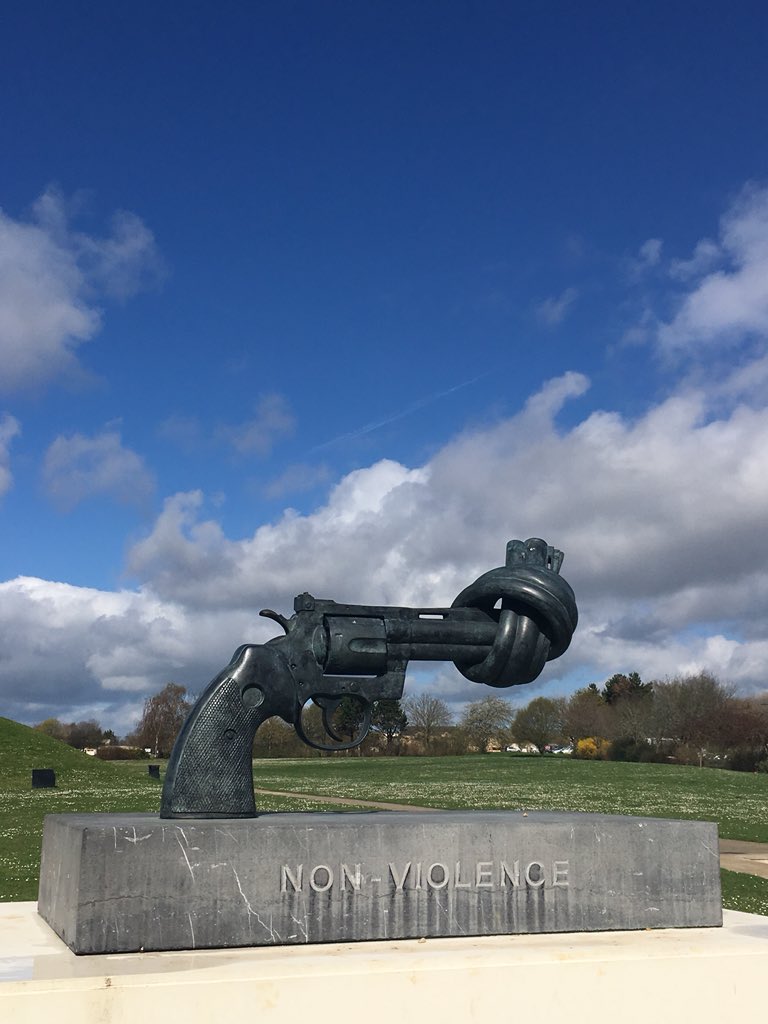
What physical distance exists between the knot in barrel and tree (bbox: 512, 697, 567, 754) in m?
79.8

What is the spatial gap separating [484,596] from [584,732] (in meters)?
80.6

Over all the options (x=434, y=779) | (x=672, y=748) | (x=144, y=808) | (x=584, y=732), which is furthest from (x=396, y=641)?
(x=584, y=732)

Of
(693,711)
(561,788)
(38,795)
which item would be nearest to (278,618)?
(38,795)

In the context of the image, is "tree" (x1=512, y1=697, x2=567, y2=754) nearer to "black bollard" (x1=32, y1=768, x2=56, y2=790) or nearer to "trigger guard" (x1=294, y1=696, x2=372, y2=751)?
"black bollard" (x1=32, y1=768, x2=56, y2=790)

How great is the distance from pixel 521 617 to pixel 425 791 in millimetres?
25555

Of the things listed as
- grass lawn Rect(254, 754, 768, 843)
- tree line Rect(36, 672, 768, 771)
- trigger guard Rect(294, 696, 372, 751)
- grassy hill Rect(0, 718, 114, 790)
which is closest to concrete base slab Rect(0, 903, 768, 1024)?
trigger guard Rect(294, 696, 372, 751)

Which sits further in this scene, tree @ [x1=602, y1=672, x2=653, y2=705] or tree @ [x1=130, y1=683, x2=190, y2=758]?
Answer: tree @ [x1=602, y1=672, x2=653, y2=705]

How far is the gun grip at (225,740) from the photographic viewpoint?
243 inches

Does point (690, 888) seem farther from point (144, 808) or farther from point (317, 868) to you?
point (144, 808)

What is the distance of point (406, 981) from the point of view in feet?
16.6

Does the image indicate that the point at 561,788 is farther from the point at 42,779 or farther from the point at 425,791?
the point at 42,779

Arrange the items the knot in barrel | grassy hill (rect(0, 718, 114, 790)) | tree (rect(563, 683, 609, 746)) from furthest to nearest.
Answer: tree (rect(563, 683, 609, 746)), grassy hill (rect(0, 718, 114, 790)), the knot in barrel

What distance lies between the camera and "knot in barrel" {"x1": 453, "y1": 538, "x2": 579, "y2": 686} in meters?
6.92

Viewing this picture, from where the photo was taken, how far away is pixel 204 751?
6.20 meters
